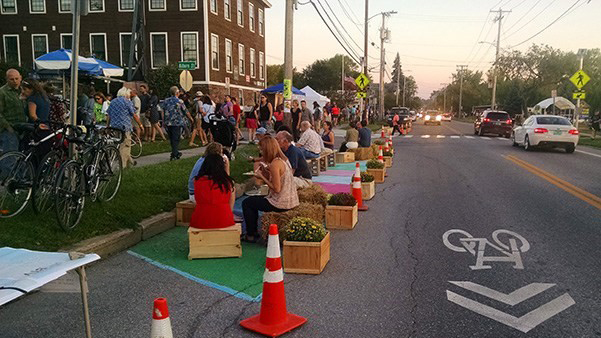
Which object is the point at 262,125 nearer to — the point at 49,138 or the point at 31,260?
the point at 49,138

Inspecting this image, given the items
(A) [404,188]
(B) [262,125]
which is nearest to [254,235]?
(A) [404,188]

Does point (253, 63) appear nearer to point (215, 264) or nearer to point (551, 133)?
point (551, 133)

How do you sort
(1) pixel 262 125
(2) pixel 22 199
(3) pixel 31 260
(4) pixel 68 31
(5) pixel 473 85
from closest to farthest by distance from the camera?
1. (3) pixel 31 260
2. (2) pixel 22 199
3. (1) pixel 262 125
4. (4) pixel 68 31
5. (5) pixel 473 85

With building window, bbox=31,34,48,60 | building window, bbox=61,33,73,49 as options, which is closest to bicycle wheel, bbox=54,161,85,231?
building window, bbox=61,33,73,49

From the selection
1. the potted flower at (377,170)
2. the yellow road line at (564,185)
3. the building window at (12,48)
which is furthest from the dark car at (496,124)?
the building window at (12,48)

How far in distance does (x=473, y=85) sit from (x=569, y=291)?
138444 mm

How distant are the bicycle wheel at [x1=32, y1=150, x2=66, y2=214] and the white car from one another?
1929 centimetres

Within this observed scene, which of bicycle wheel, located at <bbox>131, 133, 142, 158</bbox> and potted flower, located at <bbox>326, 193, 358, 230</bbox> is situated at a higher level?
bicycle wheel, located at <bbox>131, 133, 142, 158</bbox>

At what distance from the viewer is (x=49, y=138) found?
728cm

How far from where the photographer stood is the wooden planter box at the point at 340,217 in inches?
312

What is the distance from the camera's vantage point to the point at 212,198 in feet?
20.9

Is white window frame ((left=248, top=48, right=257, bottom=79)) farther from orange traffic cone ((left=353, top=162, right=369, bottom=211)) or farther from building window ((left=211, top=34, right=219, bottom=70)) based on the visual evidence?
orange traffic cone ((left=353, top=162, right=369, bottom=211))

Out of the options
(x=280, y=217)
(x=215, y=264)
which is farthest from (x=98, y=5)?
(x=215, y=264)

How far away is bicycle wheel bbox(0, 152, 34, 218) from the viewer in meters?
6.32
